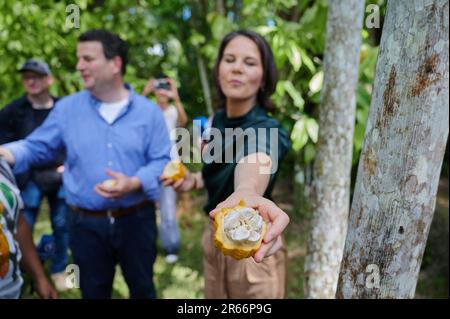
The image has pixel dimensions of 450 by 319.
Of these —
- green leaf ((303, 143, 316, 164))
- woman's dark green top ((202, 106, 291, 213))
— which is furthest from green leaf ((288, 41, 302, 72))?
woman's dark green top ((202, 106, 291, 213))

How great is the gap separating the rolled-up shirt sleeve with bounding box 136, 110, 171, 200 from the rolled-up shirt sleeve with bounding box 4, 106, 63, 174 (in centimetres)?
48

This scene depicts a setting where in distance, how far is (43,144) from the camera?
7.72 feet

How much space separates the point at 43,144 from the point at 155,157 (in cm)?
59

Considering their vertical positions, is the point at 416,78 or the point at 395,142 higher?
the point at 416,78

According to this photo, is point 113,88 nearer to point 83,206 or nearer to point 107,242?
point 83,206

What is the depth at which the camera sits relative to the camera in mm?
4160

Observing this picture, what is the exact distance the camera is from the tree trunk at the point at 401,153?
1.14 meters

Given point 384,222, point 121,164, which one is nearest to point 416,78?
point 384,222

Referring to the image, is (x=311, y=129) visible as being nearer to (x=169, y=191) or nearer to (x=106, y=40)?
(x=106, y=40)

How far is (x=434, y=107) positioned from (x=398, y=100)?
3.6 inches

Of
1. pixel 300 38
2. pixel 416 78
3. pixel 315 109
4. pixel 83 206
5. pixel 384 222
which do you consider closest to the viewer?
pixel 416 78

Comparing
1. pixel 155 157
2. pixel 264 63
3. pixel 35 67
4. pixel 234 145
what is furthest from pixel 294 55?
pixel 35 67

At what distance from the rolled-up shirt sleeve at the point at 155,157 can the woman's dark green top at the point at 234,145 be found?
1.29ft

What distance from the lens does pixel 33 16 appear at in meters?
3.25
